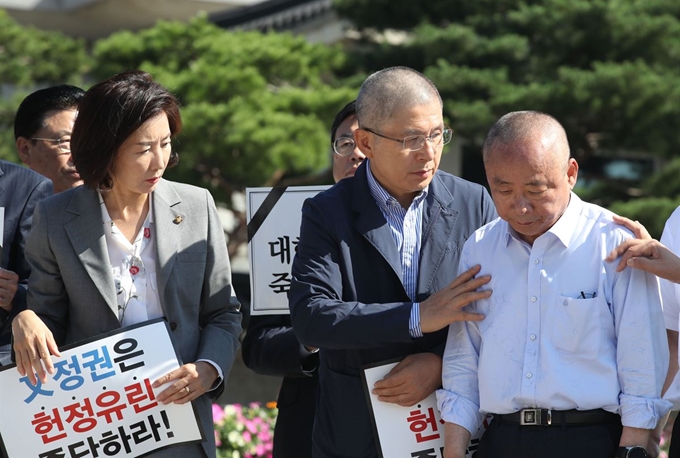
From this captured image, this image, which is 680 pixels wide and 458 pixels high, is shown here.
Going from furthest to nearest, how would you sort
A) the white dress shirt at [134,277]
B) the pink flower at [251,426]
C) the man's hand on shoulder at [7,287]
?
the pink flower at [251,426] → the man's hand on shoulder at [7,287] → the white dress shirt at [134,277]

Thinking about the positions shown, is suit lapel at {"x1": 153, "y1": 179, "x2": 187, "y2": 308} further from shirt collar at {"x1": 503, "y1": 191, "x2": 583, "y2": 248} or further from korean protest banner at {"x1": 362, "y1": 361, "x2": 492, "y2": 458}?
shirt collar at {"x1": 503, "y1": 191, "x2": 583, "y2": 248}

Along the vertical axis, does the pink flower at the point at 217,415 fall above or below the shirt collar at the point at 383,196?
below

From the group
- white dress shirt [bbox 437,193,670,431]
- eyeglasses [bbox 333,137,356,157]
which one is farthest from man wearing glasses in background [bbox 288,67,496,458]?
eyeglasses [bbox 333,137,356,157]

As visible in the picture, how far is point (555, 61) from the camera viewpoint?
35.1 feet

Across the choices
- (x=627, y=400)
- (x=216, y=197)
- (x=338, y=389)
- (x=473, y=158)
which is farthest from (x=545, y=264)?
(x=473, y=158)

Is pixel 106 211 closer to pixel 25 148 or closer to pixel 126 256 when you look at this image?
pixel 126 256

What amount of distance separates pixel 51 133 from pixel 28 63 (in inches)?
265

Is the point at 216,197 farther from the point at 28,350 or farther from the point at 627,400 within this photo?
the point at 627,400

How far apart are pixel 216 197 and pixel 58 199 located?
6.79 meters

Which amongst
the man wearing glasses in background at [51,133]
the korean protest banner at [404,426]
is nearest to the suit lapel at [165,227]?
the korean protest banner at [404,426]

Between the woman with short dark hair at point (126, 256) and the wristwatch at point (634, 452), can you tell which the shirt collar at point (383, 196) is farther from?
the wristwatch at point (634, 452)

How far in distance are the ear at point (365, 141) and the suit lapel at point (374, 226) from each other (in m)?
0.11

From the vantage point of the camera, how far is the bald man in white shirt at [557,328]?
8.89 ft

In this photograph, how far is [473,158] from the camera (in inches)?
504
